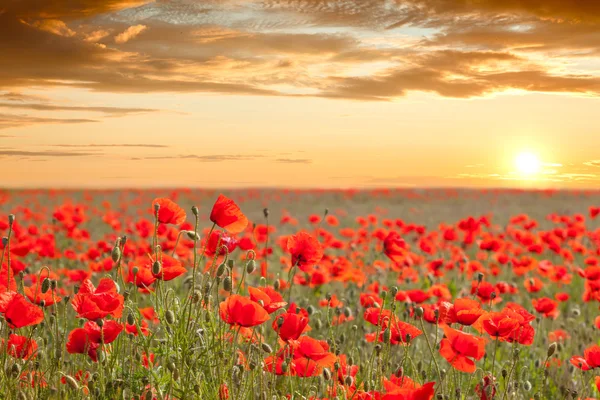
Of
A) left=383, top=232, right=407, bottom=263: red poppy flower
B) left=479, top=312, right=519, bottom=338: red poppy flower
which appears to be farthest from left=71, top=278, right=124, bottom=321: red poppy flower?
left=383, top=232, right=407, bottom=263: red poppy flower

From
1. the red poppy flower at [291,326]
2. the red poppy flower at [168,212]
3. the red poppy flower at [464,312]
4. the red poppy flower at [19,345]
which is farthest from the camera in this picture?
the red poppy flower at [19,345]

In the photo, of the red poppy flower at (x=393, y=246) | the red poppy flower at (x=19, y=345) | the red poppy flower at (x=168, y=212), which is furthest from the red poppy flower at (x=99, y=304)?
the red poppy flower at (x=393, y=246)

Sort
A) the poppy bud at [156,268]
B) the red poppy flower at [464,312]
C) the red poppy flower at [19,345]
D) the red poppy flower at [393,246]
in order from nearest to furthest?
the poppy bud at [156,268], the red poppy flower at [464,312], the red poppy flower at [19,345], the red poppy flower at [393,246]

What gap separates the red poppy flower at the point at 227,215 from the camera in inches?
118

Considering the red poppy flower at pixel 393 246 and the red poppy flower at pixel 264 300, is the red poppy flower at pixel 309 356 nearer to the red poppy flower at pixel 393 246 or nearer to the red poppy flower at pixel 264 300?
the red poppy flower at pixel 264 300

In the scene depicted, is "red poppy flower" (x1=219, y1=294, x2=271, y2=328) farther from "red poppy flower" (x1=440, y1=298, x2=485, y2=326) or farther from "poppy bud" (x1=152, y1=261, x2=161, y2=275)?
"red poppy flower" (x1=440, y1=298, x2=485, y2=326)

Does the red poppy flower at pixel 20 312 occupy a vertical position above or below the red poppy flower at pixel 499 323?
above

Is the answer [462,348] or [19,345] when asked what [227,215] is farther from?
[19,345]

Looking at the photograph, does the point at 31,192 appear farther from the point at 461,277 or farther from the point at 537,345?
the point at 537,345

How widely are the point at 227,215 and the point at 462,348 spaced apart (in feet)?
3.39

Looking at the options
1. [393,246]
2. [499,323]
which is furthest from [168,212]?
[393,246]

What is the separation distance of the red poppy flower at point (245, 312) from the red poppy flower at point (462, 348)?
0.69m

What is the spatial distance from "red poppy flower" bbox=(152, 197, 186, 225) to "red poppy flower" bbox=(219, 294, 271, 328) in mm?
645

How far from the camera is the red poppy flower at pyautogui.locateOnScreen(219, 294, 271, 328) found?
263 cm
